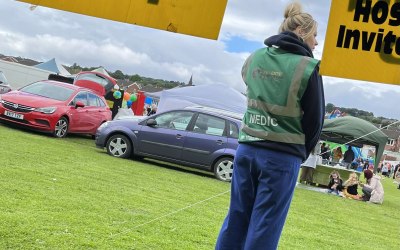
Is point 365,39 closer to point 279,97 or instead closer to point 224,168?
point 279,97

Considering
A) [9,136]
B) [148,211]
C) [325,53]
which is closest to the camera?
[325,53]

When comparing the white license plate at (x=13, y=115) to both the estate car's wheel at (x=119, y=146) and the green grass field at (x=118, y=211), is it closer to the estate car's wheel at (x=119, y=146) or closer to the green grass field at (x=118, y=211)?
the green grass field at (x=118, y=211)

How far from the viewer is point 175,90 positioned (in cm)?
2014

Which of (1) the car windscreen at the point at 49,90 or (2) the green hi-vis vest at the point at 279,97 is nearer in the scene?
(2) the green hi-vis vest at the point at 279,97

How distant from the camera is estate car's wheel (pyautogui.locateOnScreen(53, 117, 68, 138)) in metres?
14.0

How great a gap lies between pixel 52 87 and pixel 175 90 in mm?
6281

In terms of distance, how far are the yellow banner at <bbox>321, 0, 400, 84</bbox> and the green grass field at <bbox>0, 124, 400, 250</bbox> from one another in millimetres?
1901

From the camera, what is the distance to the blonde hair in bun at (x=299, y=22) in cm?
309

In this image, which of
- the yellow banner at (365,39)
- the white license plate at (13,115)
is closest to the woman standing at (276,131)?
the yellow banner at (365,39)

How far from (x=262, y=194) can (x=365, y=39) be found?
3.76 ft

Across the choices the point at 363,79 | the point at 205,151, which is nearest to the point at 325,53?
the point at 363,79

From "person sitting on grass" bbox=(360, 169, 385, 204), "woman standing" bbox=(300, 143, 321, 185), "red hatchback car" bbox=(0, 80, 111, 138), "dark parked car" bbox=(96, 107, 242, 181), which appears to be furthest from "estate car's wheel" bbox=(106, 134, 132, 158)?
"person sitting on grass" bbox=(360, 169, 385, 204)

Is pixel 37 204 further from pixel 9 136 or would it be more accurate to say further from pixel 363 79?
pixel 9 136

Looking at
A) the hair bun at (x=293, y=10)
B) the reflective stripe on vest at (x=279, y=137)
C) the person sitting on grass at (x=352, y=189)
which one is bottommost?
the person sitting on grass at (x=352, y=189)
